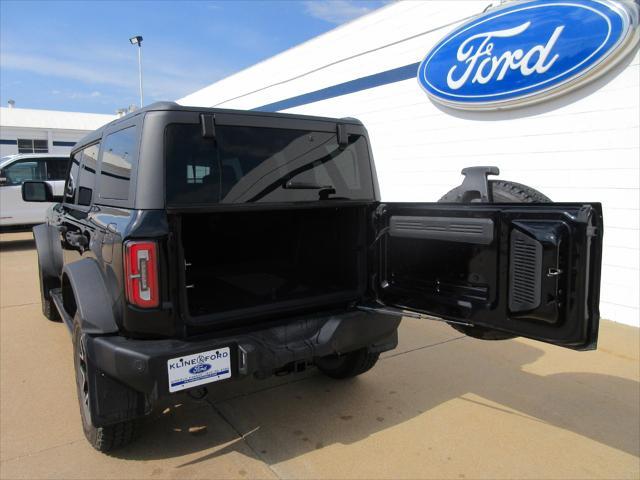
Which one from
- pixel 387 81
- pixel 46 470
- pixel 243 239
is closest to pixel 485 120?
pixel 387 81

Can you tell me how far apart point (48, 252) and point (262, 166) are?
10.0 feet

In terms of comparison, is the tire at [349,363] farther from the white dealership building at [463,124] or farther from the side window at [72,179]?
the white dealership building at [463,124]

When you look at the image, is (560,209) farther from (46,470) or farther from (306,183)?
(46,470)

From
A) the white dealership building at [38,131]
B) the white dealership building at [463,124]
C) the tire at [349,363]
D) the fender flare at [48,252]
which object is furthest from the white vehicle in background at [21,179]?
the white dealership building at [38,131]

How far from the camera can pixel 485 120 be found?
6324mm

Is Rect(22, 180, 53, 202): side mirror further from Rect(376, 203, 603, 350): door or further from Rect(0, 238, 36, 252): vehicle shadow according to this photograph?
Rect(0, 238, 36, 252): vehicle shadow

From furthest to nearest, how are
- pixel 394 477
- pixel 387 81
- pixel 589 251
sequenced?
pixel 387 81 < pixel 394 477 < pixel 589 251

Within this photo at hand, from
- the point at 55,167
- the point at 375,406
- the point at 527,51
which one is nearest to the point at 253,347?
the point at 375,406

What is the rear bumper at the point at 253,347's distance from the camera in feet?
7.52

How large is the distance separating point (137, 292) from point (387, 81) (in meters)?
6.69

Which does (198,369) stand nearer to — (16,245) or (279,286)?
(279,286)

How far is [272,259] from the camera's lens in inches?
162

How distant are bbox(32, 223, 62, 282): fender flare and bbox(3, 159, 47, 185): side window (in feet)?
21.0

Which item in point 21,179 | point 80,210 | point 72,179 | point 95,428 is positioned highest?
point 21,179
